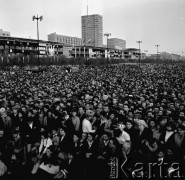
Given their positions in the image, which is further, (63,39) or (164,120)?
(63,39)

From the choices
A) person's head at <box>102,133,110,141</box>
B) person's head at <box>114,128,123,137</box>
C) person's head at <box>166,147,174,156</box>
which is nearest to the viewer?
person's head at <box>166,147,174,156</box>

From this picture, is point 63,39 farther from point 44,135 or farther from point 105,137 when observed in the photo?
point 105,137

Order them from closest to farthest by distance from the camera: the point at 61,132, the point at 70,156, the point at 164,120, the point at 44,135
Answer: the point at 70,156
the point at 61,132
the point at 44,135
the point at 164,120

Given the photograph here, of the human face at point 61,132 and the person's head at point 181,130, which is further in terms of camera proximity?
the human face at point 61,132

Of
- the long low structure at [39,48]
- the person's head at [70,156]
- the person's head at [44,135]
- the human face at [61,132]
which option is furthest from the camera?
the long low structure at [39,48]

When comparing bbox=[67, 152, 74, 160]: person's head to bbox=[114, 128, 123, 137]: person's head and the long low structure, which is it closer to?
bbox=[114, 128, 123, 137]: person's head

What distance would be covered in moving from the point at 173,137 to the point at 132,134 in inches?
43.3

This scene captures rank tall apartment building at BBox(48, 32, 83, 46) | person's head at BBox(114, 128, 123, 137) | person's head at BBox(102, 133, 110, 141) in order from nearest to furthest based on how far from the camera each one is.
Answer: person's head at BBox(102, 133, 110, 141)
person's head at BBox(114, 128, 123, 137)
tall apartment building at BBox(48, 32, 83, 46)

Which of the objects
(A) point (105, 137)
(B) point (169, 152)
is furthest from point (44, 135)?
(B) point (169, 152)

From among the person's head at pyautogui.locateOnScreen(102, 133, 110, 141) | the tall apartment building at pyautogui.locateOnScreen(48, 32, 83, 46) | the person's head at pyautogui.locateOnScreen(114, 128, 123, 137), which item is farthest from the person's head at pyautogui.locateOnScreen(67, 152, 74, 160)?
the tall apartment building at pyautogui.locateOnScreen(48, 32, 83, 46)

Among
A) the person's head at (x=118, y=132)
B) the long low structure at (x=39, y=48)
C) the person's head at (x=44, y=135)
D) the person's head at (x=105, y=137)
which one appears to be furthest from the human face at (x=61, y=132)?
the long low structure at (x=39, y=48)

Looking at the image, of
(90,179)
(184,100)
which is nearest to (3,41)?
(184,100)

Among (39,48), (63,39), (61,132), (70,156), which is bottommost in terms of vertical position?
(70,156)

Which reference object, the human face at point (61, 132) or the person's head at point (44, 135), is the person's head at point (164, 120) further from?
the person's head at point (44, 135)
